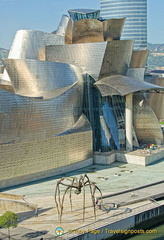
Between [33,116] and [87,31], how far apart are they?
42.8 feet

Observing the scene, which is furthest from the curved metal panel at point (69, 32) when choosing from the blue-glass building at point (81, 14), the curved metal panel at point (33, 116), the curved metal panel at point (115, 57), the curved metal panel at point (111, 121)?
the curved metal panel at point (33, 116)

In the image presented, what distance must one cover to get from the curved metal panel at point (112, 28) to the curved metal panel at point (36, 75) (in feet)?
19.3

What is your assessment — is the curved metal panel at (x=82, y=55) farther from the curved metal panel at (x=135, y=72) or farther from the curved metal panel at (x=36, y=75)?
the curved metal panel at (x=135, y=72)

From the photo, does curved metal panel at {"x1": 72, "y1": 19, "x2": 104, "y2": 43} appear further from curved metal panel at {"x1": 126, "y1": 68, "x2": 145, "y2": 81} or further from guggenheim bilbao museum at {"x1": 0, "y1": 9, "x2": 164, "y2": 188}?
curved metal panel at {"x1": 126, "y1": 68, "x2": 145, "y2": 81}

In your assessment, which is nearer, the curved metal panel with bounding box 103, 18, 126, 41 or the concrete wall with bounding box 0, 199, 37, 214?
the concrete wall with bounding box 0, 199, 37, 214

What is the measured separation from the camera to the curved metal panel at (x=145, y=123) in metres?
43.2

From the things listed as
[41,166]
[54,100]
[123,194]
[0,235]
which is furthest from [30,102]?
[0,235]

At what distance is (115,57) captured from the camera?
40.2 meters

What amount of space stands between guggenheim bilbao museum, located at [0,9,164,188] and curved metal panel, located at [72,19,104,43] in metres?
0.09

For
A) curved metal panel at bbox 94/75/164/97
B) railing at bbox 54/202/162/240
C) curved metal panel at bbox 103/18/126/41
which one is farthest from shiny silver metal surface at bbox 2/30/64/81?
railing at bbox 54/202/162/240

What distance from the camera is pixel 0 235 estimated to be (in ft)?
70.4

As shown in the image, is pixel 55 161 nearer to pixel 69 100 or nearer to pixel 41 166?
pixel 41 166

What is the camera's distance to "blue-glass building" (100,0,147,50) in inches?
5349

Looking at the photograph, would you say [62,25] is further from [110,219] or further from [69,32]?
[110,219]
